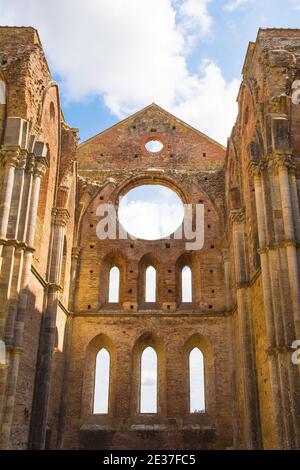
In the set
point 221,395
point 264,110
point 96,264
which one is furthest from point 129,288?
point 264,110

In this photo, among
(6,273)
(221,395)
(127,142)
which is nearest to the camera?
(6,273)

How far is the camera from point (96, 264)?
17750mm

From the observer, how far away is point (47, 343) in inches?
544

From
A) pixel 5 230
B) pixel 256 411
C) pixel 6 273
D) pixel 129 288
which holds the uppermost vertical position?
pixel 129 288

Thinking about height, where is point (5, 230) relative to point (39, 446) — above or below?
above

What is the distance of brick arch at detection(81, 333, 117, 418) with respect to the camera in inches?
626

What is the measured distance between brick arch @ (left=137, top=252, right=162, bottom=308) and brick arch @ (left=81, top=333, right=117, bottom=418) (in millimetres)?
1759

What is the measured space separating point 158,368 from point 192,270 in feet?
12.2

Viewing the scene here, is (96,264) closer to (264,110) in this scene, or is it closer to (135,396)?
(135,396)

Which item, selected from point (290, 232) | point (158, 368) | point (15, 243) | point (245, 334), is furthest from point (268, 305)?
point (158, 368)

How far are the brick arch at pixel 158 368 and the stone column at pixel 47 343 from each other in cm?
350

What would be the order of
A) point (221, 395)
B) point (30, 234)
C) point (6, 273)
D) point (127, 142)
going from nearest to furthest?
1. point (6, 273)
2. point (30, 234)
3. point (221, 395)
4. point (127, 142)

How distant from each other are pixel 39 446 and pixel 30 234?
5317 mm

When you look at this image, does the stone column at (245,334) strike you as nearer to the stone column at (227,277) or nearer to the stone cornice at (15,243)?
the stone column at (227,277)
